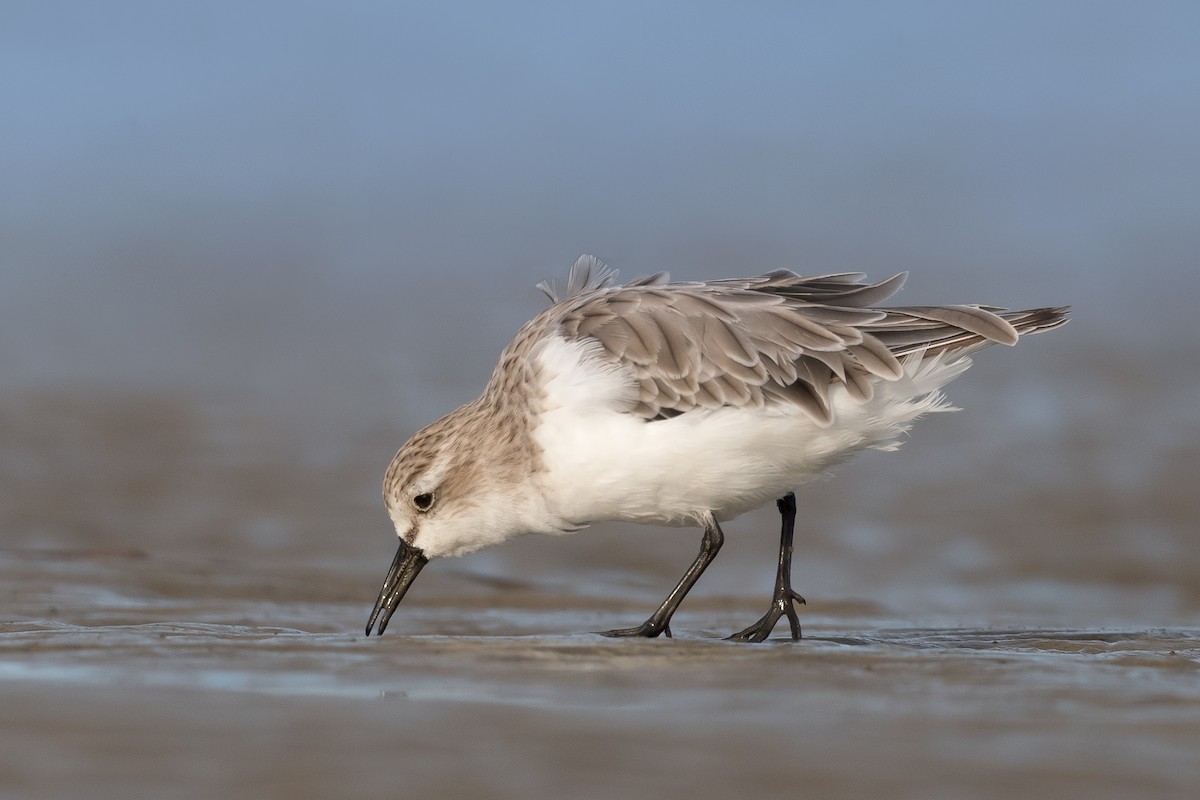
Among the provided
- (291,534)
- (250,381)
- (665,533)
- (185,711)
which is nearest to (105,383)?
(250,381)

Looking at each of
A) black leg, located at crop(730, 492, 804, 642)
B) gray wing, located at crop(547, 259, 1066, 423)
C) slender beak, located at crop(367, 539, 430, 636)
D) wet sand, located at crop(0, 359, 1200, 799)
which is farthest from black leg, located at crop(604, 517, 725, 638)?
slender beak, located at crop(367, 539, 430, 636)

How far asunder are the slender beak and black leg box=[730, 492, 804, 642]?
51.4 inches

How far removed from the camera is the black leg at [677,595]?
5672 mm

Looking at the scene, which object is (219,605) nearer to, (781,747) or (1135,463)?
(781,747)

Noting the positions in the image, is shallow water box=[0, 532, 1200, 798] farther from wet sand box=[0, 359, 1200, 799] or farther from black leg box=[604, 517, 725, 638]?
black leg box=[604, 517, 725, 638]

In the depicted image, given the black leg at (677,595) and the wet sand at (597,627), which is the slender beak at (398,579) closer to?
the wet sand at (597,627)

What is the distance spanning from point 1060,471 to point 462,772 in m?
7.67

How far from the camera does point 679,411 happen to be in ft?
18.7

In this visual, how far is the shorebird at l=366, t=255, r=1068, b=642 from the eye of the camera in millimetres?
5637

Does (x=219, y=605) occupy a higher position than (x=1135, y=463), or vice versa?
(x=1135, y=463)

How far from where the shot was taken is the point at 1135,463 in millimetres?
9977

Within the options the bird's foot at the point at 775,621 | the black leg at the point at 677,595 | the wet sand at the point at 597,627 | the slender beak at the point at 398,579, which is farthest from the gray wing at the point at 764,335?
the slender beak at the point at 398,579

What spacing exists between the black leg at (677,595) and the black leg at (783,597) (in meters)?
0.26

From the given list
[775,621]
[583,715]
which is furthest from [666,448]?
[583,715]
